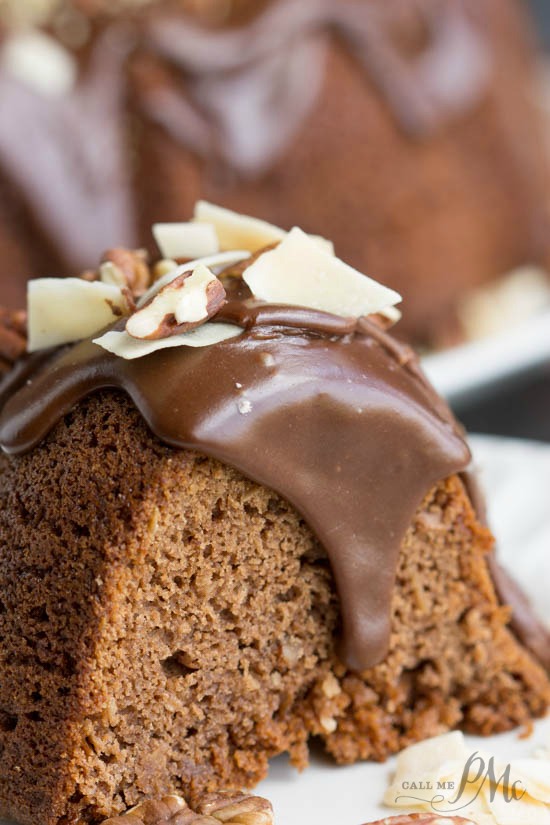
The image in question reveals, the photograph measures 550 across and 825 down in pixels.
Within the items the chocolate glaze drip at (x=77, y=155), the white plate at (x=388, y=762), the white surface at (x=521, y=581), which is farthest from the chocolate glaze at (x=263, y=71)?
the white plate at (x=388, y=762)

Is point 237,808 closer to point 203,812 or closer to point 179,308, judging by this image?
point 203,812

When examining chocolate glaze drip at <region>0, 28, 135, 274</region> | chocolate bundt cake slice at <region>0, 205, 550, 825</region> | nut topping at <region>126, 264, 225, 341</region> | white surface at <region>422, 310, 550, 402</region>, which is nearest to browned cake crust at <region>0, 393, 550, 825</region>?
chocolate bundt cake slice at <region>0, 205, 550, 825</region>

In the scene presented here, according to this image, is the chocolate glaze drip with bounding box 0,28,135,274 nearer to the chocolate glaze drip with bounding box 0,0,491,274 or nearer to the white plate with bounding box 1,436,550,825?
the chocolate glaze drip with bounding box 0,0,491,274

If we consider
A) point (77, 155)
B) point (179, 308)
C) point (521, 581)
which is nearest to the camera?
point (179, 308)

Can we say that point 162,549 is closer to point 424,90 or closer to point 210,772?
point 210,772

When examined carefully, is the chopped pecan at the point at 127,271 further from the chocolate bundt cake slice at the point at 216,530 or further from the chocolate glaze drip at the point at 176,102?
the chocolate glaze drip at the point at 176,102

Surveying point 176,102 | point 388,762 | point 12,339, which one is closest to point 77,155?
point 176,102

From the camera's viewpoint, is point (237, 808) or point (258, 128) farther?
point (258, 128)
